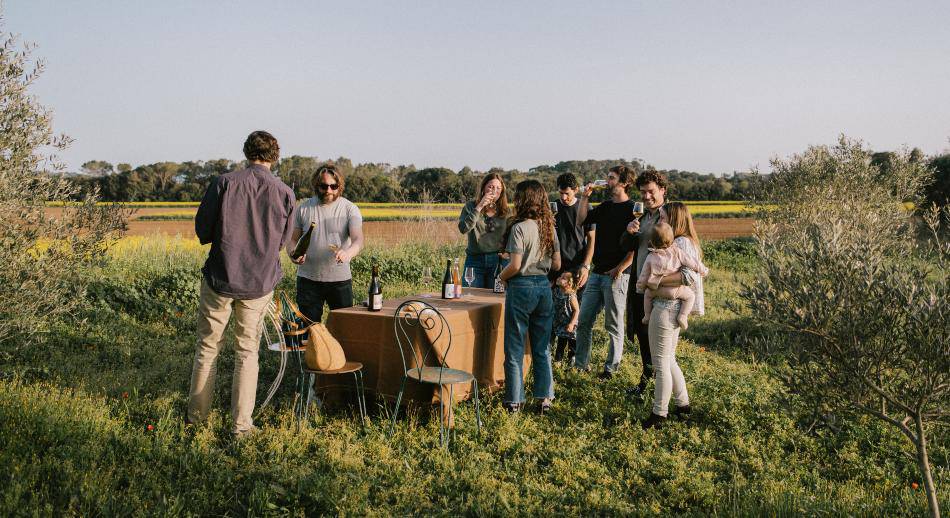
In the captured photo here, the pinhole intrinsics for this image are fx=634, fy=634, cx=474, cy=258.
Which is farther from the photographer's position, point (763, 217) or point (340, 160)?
point (340, 160)

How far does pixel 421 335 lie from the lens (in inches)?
194

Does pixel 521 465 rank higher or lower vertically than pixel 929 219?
lower

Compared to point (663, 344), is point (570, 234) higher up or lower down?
higher up

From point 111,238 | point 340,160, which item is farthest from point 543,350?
point 340,160

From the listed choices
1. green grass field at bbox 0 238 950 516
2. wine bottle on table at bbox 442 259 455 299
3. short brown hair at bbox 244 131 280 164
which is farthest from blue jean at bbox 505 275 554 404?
short brown hair at bbox 244 131 280 164

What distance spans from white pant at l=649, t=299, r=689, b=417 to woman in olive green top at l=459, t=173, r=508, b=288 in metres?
1.72

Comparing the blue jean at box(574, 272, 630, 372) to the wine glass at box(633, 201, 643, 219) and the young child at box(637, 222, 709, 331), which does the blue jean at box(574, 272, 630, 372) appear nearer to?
the wine glass at box(633, 201, 643, 219)

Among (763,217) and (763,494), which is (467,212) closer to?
(763,494)

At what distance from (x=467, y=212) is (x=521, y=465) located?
8.65ft

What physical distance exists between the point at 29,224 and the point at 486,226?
15.0 feet

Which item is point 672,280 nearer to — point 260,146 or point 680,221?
point 680,221

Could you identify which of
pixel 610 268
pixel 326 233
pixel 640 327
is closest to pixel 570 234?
pixel 610 268

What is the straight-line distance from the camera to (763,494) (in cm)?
425

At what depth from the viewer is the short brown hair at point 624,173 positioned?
6.37 meters
